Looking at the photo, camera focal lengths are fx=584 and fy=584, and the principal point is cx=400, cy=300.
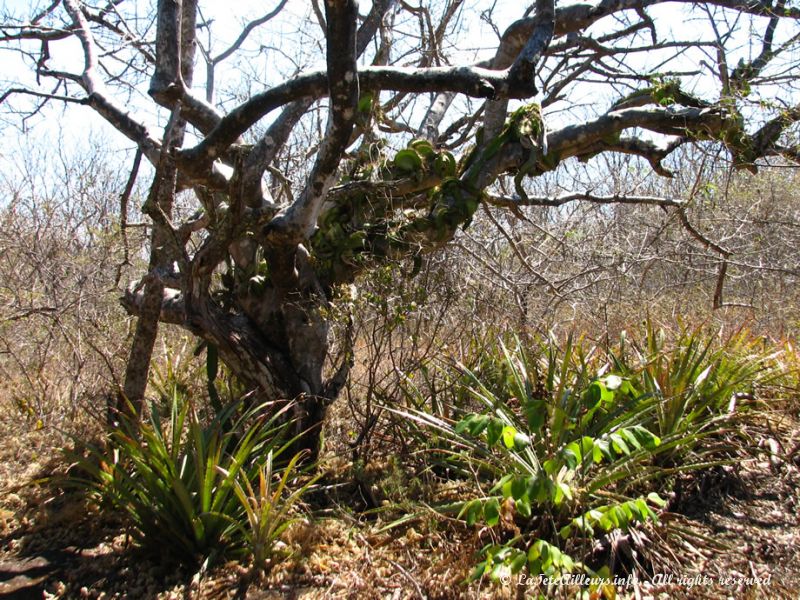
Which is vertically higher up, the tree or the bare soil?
the tree

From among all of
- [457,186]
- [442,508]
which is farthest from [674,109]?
[442,508]

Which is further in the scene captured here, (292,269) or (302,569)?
(292,269)

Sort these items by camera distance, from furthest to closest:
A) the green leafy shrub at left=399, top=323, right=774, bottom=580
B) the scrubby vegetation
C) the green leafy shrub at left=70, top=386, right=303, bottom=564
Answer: the green leafy shrub at left=70, top=386, right=303, bottom=564
the scrubby vegetation
the green leafy shrub at left=399, top=323, right=774, bottom=580

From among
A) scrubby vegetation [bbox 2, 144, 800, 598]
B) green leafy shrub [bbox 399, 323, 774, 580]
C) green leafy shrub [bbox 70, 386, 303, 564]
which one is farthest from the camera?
green leafy shrub [bbox 70, 386, 303, 564]

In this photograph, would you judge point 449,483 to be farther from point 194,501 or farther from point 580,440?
point 194,501

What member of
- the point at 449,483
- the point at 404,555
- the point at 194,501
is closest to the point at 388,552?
the point at 404,555

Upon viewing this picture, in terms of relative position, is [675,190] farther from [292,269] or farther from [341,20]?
[341,20]

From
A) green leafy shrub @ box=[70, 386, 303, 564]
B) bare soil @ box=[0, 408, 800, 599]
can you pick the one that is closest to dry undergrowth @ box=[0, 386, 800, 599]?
bare soil @ box=[0, 408, 800, 599]

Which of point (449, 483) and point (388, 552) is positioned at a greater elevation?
point (449, 483)

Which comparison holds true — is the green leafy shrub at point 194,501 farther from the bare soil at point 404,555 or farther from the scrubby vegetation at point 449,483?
the bare soil at point 404,555

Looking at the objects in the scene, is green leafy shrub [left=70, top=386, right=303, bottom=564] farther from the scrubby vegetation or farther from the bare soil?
the bare soil

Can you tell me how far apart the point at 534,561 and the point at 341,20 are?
2.49 metres

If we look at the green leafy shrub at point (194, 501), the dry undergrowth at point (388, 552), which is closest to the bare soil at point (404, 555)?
the dry undergrowth at point (388, 552)

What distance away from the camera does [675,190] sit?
8648mm
